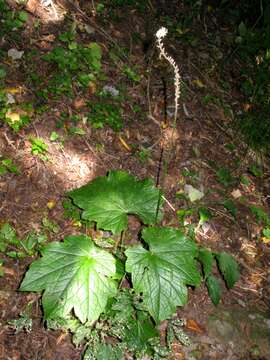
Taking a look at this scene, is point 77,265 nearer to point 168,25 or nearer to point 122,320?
point 122,320

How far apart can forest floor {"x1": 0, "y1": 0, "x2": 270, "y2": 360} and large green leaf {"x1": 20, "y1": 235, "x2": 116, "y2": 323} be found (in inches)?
12.5

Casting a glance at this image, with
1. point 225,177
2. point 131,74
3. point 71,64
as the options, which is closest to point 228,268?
point 225,177

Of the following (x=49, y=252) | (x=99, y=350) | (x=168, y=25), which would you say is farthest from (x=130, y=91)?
(x=99, y=350)

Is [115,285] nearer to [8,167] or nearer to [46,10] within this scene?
[8,167]

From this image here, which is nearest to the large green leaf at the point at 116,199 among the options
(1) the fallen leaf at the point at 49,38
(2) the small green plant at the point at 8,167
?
(2) the small green plant at the point at 8,167

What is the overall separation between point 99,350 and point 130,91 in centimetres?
247

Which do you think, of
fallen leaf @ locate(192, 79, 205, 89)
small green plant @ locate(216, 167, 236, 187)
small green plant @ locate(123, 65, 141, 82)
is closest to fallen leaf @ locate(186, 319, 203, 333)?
small green plant @ locate(216, 167, 236, 187)

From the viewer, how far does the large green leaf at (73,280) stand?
2145 mm

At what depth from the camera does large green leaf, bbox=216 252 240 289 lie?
112 inches

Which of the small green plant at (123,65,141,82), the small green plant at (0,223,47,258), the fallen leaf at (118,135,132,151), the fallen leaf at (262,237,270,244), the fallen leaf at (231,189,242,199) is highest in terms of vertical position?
the small green plant at (123,65,141,82)

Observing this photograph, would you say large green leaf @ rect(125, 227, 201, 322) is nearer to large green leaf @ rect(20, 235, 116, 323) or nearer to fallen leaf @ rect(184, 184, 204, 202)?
large green leaf @ rect(20, 235, 116, 323)

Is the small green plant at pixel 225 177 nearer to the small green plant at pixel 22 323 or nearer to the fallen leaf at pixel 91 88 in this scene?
the fallen leaf at pixel 91 88

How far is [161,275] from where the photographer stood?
2.23 m

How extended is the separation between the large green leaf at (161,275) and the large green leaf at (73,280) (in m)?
0.15
